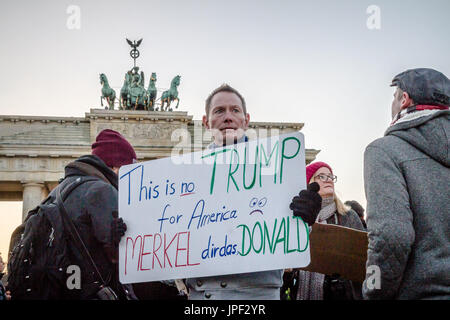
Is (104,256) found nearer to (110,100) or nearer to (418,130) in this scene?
(418,130)

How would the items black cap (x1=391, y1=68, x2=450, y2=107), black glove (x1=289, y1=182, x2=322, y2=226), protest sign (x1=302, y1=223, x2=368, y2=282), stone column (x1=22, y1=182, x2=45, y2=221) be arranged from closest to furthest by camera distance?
black glove (x1=289, y1=182, x2=322, y2=226)
black cap (x1=391, y1=68, x2=450, y2=107)
protest sign (x1=302, y1=223, x2=368, y2=282)
stone column (x1=22, y1=182, x2=45, y2=221)

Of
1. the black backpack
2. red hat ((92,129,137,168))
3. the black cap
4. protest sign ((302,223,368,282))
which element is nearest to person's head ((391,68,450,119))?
the black cap

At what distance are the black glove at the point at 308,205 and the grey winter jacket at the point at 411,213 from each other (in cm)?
25

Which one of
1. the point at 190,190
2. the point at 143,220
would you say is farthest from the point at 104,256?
the point at 190,190

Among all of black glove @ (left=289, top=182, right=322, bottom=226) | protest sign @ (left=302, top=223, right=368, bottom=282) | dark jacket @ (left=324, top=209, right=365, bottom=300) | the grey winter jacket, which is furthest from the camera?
dark jacket @ (left=324, top=209, right=365, bottom=300)

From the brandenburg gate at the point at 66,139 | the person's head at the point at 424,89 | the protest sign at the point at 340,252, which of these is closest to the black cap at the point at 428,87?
the person's head at the point at 424,89

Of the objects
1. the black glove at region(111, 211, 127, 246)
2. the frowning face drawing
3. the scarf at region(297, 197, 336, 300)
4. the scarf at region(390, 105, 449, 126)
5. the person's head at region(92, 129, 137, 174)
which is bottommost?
the scarf at region(297, 197, 336, 300)

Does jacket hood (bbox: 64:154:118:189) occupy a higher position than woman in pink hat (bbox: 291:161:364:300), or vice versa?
jacket hood (bbox: 64:154:118:189)

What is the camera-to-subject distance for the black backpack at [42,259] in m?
2.94

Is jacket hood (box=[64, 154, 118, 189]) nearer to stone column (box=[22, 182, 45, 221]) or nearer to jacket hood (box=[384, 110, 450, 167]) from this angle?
jacket hood (box=[384, 110, 450, 167])

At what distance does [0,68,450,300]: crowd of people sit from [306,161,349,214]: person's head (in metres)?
1.49

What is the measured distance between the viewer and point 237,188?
2.80 meters

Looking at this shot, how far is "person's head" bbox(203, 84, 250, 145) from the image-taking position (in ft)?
10.2
